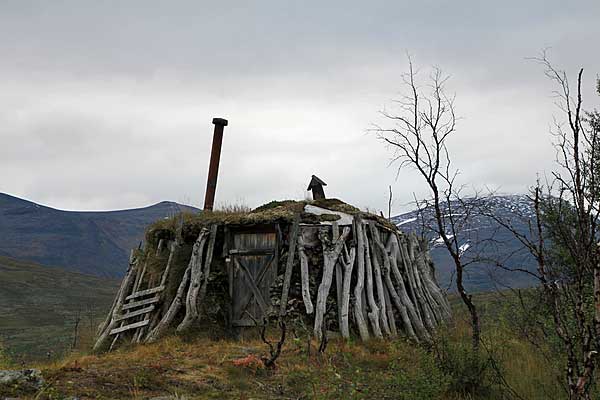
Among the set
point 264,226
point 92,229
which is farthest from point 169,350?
point 92,229

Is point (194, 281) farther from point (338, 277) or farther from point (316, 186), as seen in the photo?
point (316, 186)

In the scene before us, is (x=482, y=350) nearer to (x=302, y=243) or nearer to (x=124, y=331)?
(x=302, y=243)

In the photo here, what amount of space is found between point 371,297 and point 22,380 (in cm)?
657

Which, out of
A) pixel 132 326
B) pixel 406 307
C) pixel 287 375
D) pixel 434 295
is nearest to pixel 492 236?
pixel 287 375

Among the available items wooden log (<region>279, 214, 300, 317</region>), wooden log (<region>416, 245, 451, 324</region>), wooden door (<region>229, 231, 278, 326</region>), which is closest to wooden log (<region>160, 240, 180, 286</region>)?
wooden door (<region>229, 231, 278, 326</region>)

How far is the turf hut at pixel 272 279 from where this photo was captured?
35.5 feet

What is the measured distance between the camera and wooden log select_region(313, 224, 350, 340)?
10227 mm

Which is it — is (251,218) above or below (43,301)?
above

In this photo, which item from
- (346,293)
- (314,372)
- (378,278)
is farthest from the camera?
(378,278)

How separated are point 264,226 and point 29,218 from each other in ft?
492

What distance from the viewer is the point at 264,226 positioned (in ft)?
38.7

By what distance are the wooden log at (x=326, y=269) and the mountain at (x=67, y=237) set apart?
118457 mm

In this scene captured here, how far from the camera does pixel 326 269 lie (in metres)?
10.9

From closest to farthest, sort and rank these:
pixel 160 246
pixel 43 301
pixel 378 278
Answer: pixel 378 278 → pixel 160 246 → pixel 43 301
